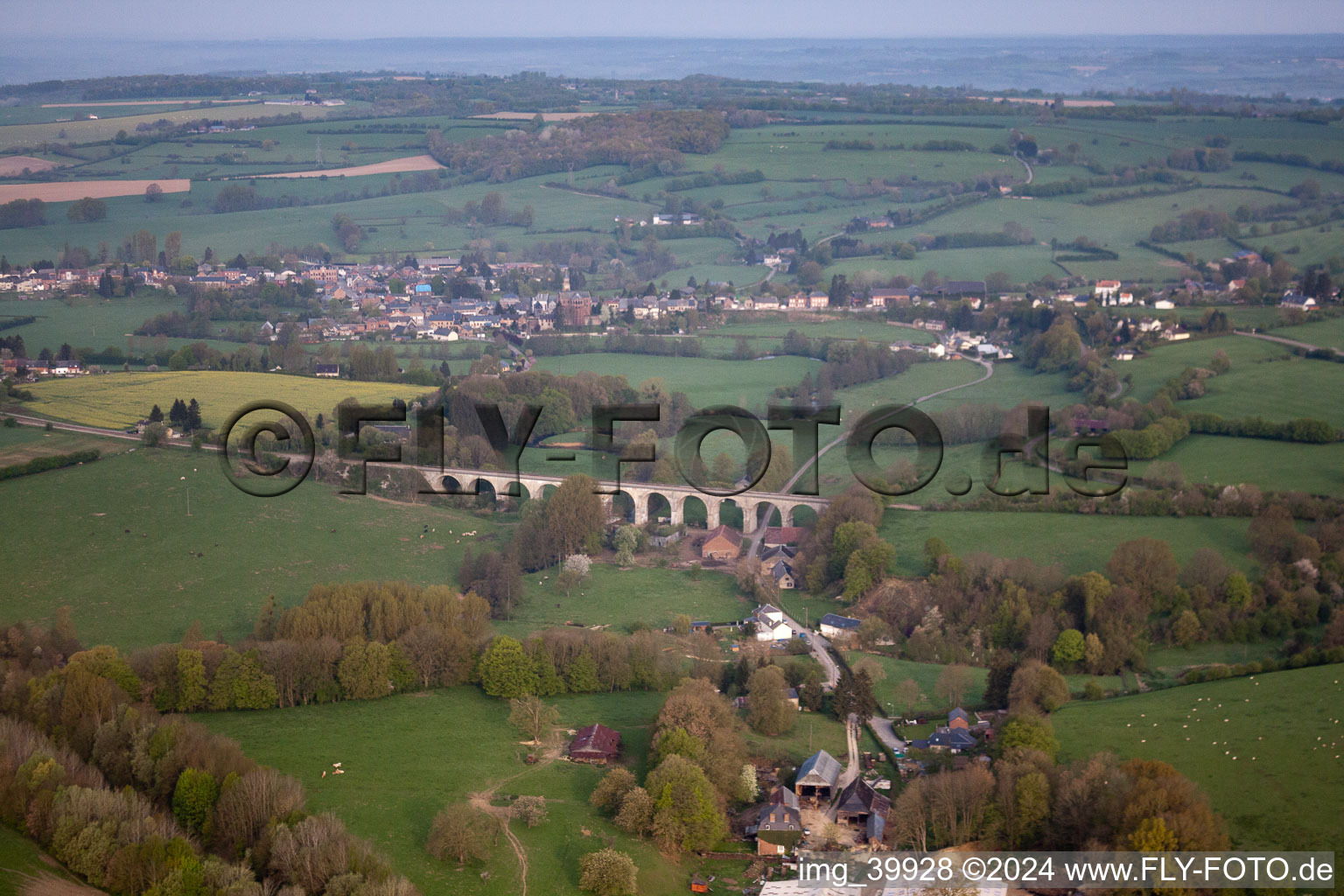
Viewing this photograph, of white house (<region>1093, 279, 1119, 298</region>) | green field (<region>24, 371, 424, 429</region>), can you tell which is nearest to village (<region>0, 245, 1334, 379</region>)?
white house (<region>1093, 279, 1119, 298</region>)

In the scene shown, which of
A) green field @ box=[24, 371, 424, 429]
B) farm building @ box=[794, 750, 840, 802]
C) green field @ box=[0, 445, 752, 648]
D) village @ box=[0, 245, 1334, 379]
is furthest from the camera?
village @ box=[0, 245, 1334, 379]

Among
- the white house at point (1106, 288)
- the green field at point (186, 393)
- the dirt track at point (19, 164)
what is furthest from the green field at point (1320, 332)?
the dirt track at point (19, 164)

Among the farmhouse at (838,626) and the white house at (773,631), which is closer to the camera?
the white house at (773,631)

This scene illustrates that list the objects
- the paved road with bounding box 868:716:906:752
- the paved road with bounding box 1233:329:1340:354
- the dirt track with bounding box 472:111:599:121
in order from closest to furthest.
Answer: the paved road with bounding box 868:716:906:752 → the paved road with bounding box 1233:329:1340:354 → the dirt track with bounding box 472:111:599:121

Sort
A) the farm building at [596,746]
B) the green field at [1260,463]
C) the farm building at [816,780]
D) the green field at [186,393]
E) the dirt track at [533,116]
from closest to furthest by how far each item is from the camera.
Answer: the farm building at [816,780]
the farm building at [596,746]
the green field at [1260,463]
the green field at [186,393]
the dirt track at [533,116]

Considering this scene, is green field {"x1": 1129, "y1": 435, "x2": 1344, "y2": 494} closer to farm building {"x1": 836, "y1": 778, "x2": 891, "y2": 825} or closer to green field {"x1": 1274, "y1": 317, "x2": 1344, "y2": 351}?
green field {"x1": 1274, "y1": 317, "x2": 1344, "y2": 351}

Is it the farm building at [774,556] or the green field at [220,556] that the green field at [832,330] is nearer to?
the farm building at [774,556]

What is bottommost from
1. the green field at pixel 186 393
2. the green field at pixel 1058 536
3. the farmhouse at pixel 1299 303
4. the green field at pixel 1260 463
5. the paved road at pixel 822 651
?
the paved road at pixel 822 651
